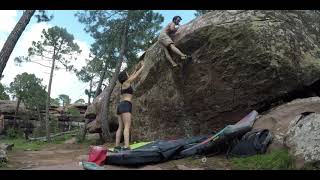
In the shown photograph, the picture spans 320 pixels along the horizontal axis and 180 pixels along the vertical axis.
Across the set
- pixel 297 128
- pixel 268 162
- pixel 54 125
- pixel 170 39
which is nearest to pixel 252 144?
pixel 268 162

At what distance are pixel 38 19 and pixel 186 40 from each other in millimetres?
5417

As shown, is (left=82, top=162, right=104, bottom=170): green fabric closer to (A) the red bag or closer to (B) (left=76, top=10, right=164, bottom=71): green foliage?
(A) the red bag

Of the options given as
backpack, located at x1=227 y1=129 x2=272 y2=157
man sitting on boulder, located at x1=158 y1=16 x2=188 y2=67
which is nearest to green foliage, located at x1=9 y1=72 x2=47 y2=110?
man sitting on boulder, located at x1=158 y1=16 x2=188 y2=67

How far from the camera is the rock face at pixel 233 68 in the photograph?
9117mm

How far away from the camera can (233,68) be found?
30.3 ft

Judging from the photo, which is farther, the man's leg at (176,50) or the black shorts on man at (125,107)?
the man's leg at (176,50)

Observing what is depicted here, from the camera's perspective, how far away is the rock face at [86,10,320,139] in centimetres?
912

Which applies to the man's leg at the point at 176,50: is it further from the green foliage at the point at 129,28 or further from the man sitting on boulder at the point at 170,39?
the green foliage at the point at 129,28

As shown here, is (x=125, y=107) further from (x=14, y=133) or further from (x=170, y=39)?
(x=14, y=133)

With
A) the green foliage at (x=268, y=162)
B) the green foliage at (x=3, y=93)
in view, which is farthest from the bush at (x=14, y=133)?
the green foliage at (x=268, y=162)

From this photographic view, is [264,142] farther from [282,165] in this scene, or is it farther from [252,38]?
[252,38]

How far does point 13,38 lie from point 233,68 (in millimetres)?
5629

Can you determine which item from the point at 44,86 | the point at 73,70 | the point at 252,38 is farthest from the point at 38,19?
the point at 44,86

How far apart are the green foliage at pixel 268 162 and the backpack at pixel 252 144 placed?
0.57ft
